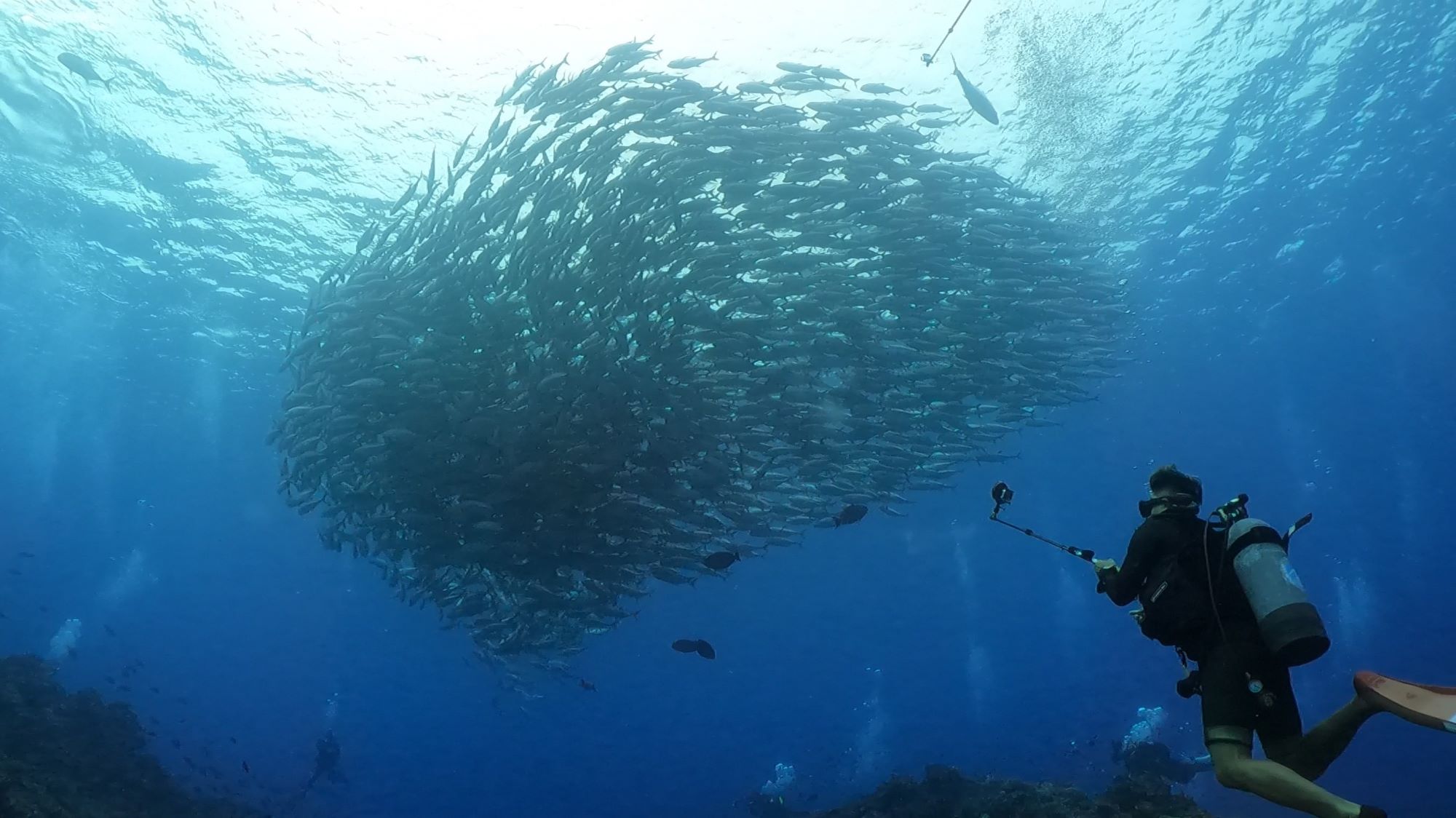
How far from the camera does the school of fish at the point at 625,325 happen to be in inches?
378

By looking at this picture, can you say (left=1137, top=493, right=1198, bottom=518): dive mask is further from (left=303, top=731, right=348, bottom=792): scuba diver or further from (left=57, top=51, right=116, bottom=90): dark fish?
(left=303, top=731, right=348, bottom=792): scuba diver

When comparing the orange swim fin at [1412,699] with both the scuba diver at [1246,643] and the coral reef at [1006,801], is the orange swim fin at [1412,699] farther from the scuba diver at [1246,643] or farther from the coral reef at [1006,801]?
the coral reef at [1006,801]

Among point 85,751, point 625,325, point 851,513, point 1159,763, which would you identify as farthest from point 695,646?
point 85,751

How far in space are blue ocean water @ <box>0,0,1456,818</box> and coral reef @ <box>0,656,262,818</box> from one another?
A: 7.42 m

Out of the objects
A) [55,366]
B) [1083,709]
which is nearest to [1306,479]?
[1083,709]

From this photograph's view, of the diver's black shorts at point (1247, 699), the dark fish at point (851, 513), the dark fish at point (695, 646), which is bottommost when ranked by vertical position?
the dark fish at point (695, 646)

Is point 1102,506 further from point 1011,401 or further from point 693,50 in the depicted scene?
point 693,50

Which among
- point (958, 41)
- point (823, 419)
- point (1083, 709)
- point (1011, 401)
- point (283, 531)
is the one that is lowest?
point (283, 531)

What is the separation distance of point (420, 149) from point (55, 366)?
2427cm

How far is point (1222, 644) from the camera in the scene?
12.6 ft

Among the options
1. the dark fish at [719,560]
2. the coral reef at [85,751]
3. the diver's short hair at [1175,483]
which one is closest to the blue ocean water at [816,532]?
the coral reef at [85,751]

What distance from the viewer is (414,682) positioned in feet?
180

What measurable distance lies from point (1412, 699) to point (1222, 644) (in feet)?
2.74

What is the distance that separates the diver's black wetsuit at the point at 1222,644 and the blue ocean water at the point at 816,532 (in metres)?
12.7
